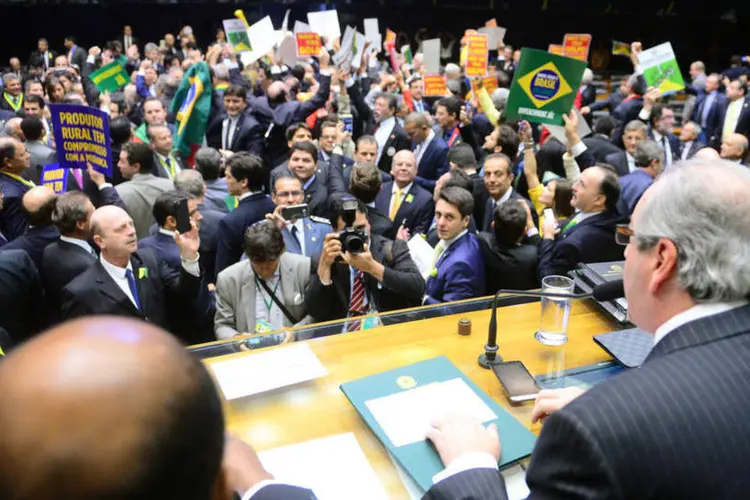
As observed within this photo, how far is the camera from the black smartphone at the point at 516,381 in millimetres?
1643

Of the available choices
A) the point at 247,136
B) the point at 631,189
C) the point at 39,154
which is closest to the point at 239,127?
the point at 247,136

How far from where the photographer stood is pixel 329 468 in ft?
4.52

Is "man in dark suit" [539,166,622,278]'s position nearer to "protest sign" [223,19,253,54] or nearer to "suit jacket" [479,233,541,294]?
"suit jacket" [479,233,541,294]

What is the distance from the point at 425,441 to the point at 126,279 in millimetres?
2032

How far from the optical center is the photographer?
2.66 m

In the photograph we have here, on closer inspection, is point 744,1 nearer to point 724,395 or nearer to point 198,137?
point 198,137

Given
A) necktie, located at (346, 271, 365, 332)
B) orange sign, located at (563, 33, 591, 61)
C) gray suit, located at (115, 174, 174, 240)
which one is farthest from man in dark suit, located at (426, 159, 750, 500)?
orange sign, located at (563, 33, 591, 61)

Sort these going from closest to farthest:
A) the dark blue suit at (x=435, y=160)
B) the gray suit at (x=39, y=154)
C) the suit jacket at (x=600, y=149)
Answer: the gray suit at (x=39, y=154), the dark blue suit at (x=435, y=160), the suit jacket at (x=600, y=149)

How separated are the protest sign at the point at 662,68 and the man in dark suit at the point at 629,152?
30.3 inches

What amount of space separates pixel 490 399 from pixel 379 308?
1.38 m

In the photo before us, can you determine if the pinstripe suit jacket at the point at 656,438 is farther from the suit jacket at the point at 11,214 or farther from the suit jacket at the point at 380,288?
the suit jacket at the point at 11,214

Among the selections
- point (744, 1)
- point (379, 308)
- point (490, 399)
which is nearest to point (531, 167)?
point (379, 308)

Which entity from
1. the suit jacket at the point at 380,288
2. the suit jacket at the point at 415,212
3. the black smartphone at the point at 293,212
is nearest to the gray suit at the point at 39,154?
the black smartphone at the point at 293,212

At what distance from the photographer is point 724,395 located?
0.98m
